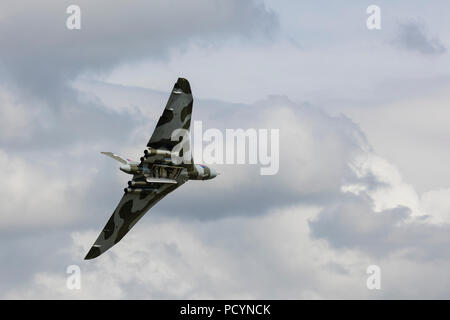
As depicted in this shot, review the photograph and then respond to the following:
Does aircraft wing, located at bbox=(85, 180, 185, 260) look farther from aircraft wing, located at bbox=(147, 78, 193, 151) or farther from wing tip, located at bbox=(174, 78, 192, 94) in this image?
wing tip, located at bbox=(174, 78, 192, 94)

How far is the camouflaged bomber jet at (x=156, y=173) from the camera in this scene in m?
120

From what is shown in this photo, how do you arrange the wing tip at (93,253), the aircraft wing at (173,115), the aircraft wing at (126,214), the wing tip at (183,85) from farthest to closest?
the wing tip at (93,253), the aircraft wing at (126,214), the wing tip at (183,85), the aircraft wing at (173,115)

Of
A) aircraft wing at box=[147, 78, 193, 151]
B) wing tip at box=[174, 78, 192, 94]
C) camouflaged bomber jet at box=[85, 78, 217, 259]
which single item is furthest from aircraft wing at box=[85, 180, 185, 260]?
wing tip at box=[174, 78, 192, 94]

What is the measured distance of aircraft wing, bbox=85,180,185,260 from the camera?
129m

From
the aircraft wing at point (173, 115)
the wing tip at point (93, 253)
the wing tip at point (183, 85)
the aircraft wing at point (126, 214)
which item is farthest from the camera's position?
A: the wing tip at point (93, 253)

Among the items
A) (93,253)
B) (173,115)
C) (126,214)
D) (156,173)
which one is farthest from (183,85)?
(93,253)

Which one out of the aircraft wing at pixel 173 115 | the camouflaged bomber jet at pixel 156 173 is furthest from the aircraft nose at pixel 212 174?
the aircraft wing at pixel 173 115

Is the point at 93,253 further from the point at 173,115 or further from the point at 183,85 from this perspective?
the point at 183,85

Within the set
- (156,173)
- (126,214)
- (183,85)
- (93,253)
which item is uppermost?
(183,85)

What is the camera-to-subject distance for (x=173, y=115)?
120062mm

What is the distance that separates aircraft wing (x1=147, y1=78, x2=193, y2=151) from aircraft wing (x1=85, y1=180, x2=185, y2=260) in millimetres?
9042

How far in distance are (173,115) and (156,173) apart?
807 centimetres

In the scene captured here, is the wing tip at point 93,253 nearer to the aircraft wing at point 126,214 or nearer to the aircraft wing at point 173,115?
the aircraft wing at point 126,214
